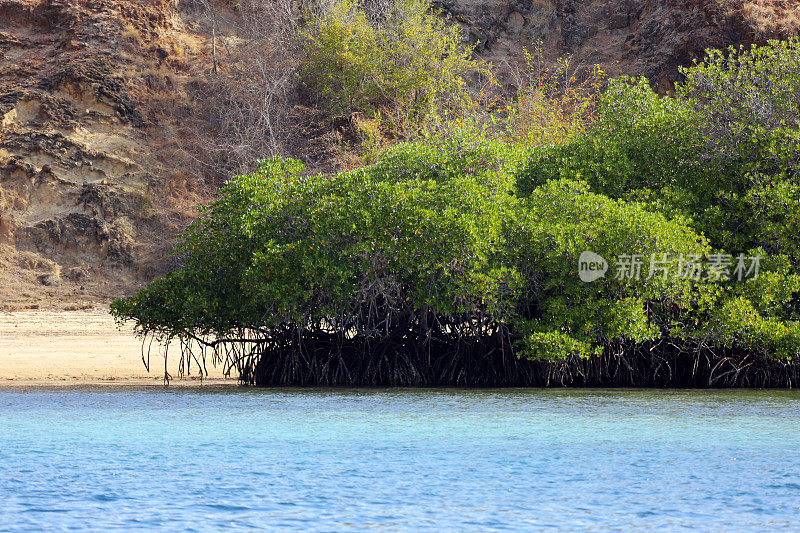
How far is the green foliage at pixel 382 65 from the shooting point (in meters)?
35.1

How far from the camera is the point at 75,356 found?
63.5 ft

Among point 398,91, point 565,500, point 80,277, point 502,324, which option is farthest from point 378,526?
point 398,91

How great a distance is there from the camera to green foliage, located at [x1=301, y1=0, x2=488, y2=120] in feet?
115

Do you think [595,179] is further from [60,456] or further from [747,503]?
[60,456]

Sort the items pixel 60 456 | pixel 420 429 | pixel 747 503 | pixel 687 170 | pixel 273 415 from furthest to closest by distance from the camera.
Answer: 1. pixel 687 170
2. pixel 273 415
3. pixel 420 429
4. pixel 60 456
5. pixel 747 503

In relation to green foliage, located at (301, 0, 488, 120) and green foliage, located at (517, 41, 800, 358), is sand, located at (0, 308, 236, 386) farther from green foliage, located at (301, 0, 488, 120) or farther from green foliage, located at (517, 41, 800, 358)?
green foliage, located at (301, 0, 488, 120)

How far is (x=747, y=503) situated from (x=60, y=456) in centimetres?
770

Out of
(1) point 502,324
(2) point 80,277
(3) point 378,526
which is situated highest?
(2) point 80,277

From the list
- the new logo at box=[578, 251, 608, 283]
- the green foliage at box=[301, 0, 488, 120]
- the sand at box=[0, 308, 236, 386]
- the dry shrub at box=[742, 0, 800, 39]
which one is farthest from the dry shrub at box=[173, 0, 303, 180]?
the new logo at box=[578, 251, 608, 283]

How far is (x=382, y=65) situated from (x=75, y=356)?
65.6 feet

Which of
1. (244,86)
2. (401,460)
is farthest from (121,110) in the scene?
(401,460)

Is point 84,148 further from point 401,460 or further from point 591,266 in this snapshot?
point 401,460

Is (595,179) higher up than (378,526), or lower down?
higher up

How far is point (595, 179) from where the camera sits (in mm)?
16703
